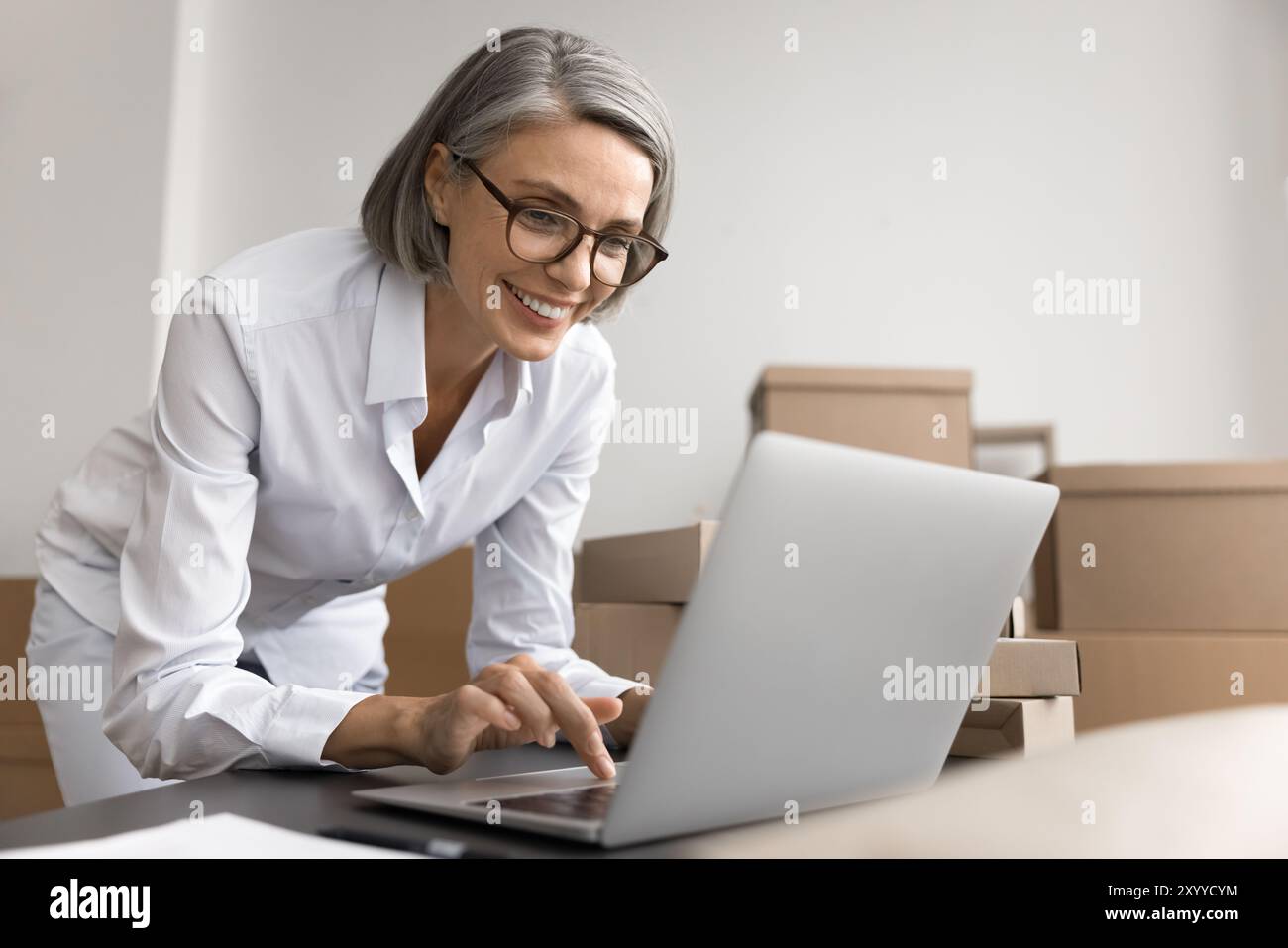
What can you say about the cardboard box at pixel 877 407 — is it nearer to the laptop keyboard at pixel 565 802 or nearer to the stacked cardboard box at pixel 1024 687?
the stacked cardboard box at pixel 1024 687

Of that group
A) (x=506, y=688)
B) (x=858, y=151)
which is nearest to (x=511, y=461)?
(x=506, y=688)

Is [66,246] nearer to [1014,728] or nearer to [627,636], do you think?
[627,636]

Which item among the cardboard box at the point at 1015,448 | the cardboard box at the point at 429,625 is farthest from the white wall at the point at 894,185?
the cardboard box at the point at 429,625

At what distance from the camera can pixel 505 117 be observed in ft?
3.15

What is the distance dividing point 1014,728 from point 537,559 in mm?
595

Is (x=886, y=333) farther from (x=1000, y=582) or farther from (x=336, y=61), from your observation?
(x=1000, y=582)

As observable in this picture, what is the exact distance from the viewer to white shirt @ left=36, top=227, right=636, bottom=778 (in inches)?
32.2

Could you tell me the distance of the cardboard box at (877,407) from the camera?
1.80 meters

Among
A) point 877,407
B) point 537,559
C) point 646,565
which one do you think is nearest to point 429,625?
point 646,565

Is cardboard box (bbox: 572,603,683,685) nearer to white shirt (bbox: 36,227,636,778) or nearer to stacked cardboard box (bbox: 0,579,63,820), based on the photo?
white shirt (bbox: 36,227,636,778)

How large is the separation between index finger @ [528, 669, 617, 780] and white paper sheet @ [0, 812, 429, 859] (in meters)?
0.20

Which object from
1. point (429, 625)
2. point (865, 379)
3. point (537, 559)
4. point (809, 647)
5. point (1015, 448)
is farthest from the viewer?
point (1015, 448)

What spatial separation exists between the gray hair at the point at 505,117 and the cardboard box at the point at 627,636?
0.50m
